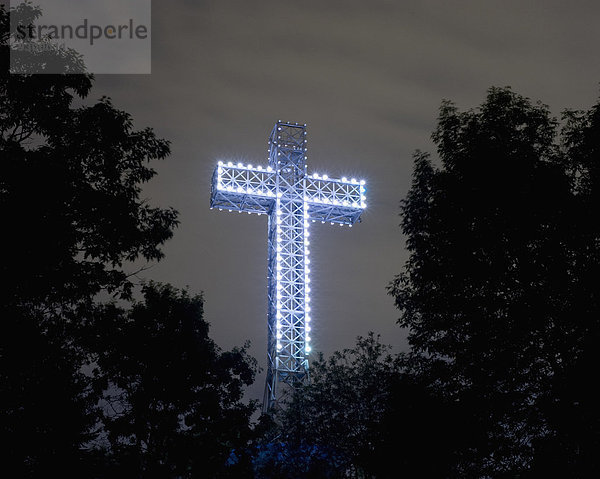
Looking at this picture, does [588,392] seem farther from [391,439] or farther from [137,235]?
[137,235]

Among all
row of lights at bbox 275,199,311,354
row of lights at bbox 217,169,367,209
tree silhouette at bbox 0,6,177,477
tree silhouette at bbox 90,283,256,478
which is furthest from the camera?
row of lights at bbox 217,169,367,209

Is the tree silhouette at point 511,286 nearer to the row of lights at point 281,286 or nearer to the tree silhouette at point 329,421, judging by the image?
the tree silhouette at point 329,421

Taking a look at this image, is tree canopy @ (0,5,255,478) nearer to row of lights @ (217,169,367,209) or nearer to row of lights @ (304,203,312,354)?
row of lights @ (304,203,312,354)

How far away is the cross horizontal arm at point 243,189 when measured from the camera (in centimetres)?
3559

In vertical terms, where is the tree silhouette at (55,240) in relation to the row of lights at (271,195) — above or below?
below

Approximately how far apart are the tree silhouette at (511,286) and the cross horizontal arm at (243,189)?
21.1 meters

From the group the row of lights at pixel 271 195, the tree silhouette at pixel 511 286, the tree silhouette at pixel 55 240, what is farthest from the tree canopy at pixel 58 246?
the row of lights at pixel 271 195

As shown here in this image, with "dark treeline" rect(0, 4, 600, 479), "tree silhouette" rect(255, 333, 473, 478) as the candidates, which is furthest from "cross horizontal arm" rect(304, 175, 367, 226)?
"dark treeline" rect(0, 4, 600, 479)

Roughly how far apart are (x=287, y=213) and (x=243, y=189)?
3.16m

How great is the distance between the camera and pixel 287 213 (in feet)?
116

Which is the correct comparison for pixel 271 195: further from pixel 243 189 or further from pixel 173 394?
pixel 173 394

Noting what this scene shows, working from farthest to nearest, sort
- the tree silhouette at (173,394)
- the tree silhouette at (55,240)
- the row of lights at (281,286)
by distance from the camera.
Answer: the row of lights at (281,286)
the tree silhouette at (173,394)
the tree silhouette at (55,240)

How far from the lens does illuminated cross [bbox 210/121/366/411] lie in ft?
106

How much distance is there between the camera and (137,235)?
14.5 meters
